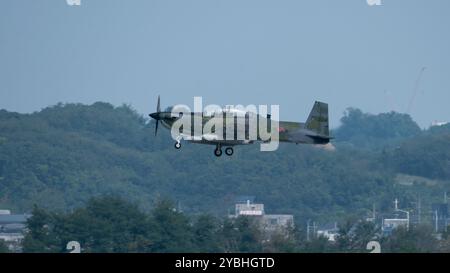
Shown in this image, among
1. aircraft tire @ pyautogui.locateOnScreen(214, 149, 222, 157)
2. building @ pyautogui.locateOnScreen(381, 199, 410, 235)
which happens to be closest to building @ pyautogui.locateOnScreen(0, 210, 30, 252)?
building @ pyautogui.locateOnScreen(381, 199, 410, 235)

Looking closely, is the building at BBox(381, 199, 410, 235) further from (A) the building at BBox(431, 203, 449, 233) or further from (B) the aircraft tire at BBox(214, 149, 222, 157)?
(B) the aircraft tire at BBox(214, 149, 222, 157)

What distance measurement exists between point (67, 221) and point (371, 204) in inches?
1246

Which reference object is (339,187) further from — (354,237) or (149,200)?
(354,237)

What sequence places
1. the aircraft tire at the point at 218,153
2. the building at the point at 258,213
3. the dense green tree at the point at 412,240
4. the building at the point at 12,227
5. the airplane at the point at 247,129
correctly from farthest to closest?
the building at the point at 258,213 < the building at the point at 12,227 < the dense green tree at the point at 412,240 < the airplane at the point at 247,129 < the aircraft tire at the point at 218,153

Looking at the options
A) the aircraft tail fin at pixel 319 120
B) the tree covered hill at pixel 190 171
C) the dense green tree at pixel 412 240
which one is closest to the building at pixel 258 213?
the tree covered hill at pixel 190 171

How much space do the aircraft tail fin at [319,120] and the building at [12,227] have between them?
2456 centimetres

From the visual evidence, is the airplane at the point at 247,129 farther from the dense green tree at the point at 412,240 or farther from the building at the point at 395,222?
the building at the point at 395,222

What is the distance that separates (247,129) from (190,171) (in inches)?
2202

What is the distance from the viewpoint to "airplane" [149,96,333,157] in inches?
1865

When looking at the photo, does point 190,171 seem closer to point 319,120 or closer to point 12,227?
point 12,227

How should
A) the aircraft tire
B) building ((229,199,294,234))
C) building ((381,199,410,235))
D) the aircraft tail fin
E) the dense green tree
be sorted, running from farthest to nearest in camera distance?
building ((229,199,294,234)) < building ((381,199,410,235)) < the dense green tree < the aircraft tail fin < the aircraft tire

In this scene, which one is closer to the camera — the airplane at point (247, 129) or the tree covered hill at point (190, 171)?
the airplane at point (247, 129)

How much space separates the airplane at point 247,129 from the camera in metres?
47.4

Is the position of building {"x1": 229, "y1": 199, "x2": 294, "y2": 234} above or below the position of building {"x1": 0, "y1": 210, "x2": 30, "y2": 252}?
above
